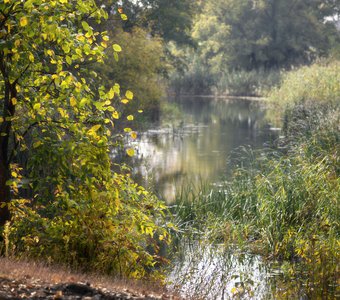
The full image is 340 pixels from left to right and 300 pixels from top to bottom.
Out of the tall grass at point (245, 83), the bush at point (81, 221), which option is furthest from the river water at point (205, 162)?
the tall grass at point (245, 83)

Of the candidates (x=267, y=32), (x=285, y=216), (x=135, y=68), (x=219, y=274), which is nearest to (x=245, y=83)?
(x=267, y=32)

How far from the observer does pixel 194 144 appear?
79.5 ft

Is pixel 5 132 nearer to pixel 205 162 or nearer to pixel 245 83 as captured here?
pixel 205 162

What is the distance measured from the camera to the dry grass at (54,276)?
5.86 metres

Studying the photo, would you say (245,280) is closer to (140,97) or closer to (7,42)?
(7,42)

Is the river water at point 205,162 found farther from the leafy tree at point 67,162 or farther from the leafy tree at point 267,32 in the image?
Result: the leafy tree at point 267,32

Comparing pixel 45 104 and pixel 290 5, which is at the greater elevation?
pixel 290 5

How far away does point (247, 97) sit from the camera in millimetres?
49781

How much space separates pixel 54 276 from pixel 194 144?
18.4 metres

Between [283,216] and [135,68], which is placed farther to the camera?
[135,68]

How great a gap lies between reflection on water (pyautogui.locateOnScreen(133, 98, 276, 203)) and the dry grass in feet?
16.1

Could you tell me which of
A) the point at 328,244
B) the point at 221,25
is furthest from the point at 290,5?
the point at 328,244

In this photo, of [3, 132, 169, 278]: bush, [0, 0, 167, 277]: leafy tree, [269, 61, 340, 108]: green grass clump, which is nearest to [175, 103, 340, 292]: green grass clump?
[3, 132, 169, 278]: bush

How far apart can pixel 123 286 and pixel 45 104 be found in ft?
7.20
